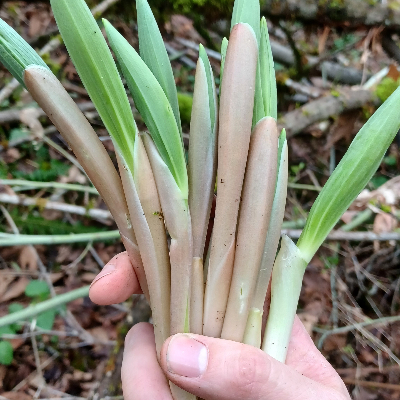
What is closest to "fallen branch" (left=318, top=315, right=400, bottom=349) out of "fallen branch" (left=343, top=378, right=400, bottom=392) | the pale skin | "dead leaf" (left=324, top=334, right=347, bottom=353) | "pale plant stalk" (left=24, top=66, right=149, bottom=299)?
"dead leaf" (left=324, top=334, right=347, bottom=353)

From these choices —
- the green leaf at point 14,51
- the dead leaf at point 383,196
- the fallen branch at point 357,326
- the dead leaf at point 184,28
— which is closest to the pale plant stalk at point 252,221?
the green leaf at point 14,51

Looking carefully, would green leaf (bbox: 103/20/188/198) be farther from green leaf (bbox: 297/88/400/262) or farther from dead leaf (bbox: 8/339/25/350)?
dead leaf (bbox: 8/339/25/350)

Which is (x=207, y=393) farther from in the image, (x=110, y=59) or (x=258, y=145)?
(x=110, y=59)

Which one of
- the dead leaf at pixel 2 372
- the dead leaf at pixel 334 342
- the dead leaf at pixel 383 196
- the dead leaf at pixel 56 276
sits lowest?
the dead leaf at pixel 334 342

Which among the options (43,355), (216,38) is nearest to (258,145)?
(43,355)

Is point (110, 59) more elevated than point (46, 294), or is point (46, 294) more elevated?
point (110, 59)

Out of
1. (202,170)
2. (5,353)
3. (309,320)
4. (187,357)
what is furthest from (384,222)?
(5,353)

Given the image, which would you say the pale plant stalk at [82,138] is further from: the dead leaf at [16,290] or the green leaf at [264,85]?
the dead leaf at [16,290]
